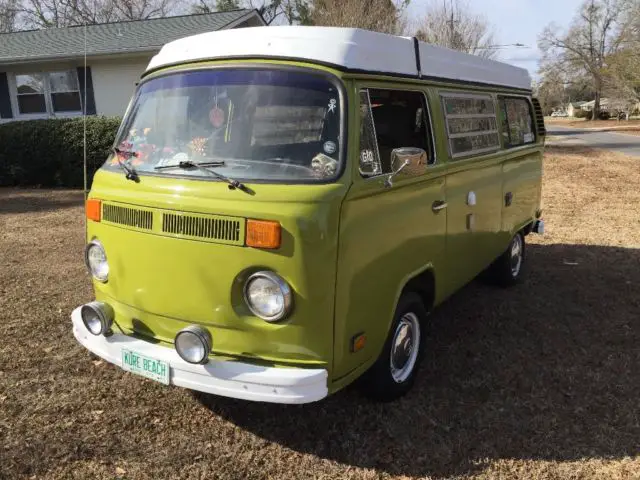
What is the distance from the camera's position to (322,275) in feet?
9.32

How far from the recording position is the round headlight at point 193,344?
9.54 ft

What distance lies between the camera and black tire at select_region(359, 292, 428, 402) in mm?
3549

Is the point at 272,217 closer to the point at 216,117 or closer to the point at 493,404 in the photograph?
the point at 216,117

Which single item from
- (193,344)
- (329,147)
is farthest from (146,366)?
(329,147)

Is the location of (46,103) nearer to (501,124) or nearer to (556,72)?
(501,124)

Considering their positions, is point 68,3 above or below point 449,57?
above

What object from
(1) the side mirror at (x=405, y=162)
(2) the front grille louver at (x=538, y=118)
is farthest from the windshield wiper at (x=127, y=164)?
(2) the front grille louver at (x=538, y=118)

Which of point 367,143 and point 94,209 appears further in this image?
point 94,209

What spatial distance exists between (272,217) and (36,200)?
1078cm

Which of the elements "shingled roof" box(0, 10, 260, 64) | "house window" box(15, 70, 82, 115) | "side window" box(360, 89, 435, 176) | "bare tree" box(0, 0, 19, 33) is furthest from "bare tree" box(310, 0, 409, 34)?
"bare tree" box(0, 0, 19, 33)

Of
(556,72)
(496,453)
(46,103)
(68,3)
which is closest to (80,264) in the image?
(496,453)

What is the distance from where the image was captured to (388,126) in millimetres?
3686

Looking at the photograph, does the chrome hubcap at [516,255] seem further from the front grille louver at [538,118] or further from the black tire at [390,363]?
the black tire at [390,363]

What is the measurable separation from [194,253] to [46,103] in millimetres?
16828
